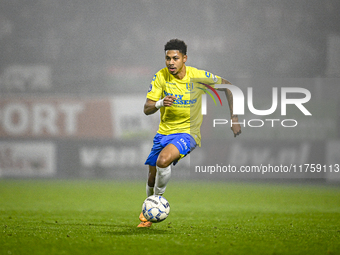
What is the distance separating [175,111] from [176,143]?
479mm

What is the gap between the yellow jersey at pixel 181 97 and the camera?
5.44 meters

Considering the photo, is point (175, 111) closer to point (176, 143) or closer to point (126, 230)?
point (176, 143)

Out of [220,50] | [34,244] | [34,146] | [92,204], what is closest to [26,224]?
[34,244]

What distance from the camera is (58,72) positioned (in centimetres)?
1590

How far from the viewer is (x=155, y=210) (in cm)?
472

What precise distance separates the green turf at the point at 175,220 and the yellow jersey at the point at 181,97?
1232mm

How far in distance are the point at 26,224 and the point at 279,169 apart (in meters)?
10.2

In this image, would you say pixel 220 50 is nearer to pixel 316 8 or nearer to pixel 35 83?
pixel 316 8

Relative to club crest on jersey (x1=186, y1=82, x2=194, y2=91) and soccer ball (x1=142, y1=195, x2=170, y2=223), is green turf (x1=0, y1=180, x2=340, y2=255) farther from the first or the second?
club crest on jersey (x1=186, y1=82, x2=194, y2=91)

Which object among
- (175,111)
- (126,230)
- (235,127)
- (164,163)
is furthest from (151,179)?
(235,127)

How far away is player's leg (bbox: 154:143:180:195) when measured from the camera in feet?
16.6

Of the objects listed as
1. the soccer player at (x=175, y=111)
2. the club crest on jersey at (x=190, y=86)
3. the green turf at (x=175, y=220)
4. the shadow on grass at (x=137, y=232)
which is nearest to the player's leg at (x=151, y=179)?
the soccer player at (x=175, y=111)

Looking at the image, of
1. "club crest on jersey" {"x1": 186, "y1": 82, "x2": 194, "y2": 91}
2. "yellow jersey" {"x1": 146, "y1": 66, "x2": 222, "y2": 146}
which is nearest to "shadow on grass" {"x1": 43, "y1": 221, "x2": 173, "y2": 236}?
"yellow jersey" {"x1": 146, "y1": 66, "x2": 222, "y2": 146}

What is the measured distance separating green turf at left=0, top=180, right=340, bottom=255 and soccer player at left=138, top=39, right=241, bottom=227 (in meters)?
0.71
